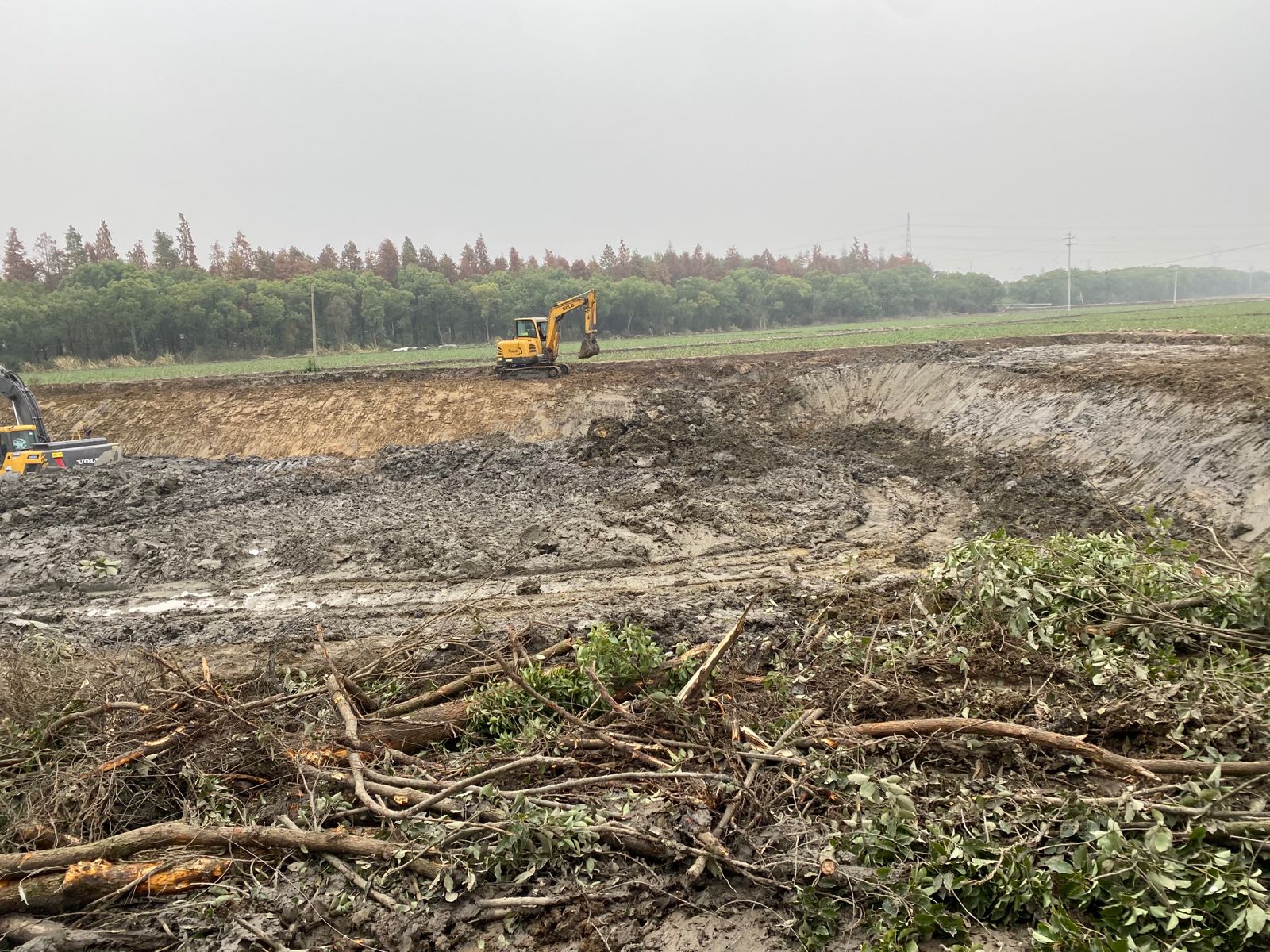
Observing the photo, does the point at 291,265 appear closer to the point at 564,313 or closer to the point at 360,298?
the point at 360,298

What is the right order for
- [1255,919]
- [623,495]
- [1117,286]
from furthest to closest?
[1117,286], [623,495], [1255,919]

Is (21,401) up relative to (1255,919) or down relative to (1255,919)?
up

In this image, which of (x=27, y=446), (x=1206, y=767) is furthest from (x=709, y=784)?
(x=27, y=446)

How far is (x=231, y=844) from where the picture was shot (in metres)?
4.14

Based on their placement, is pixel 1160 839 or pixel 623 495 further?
pixel 623 495

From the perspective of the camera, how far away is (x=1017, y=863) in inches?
138

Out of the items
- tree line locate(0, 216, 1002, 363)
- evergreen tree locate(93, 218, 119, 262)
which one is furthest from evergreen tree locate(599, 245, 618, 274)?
evergreen tree locate(93, 218, 119, 262)

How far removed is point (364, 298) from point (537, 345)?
124 feet

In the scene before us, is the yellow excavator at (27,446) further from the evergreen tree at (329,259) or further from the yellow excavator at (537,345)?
the evergreen tree at (329,259)

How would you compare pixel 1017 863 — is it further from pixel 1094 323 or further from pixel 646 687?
pixel 1094 323

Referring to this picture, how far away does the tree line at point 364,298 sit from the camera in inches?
1897

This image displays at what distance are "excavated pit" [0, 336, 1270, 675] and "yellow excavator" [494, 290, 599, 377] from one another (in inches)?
80.4

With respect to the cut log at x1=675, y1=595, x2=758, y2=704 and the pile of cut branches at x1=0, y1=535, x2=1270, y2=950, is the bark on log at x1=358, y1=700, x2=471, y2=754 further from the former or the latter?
the cut log at x1=675, y1=595, x2=758, y2=704

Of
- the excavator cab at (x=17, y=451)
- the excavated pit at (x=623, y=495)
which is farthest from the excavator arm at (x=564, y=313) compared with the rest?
the excavator cab at (x=17, y=451)
